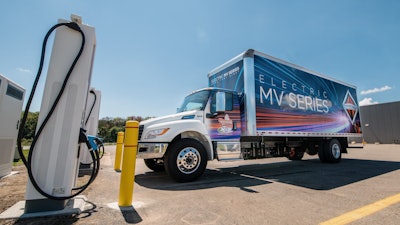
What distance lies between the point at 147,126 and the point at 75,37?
8.32 feet

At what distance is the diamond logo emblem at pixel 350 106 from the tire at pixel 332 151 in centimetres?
202

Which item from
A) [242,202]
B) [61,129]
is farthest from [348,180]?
[61,129]

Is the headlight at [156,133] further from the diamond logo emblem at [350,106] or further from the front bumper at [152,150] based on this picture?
the diamond logo emblem at [350,106]

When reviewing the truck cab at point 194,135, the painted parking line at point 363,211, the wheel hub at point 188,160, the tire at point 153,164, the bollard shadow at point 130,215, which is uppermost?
Result: the truck cab at point 194,135

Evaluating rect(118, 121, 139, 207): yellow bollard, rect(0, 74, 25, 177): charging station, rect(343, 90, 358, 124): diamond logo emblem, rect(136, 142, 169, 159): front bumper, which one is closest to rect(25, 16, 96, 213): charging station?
rect(118, 121, 139, 207): yellow bollard

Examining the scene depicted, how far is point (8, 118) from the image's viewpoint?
4637 mm

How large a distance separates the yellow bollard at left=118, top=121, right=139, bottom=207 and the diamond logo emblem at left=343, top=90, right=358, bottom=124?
10214 millimetres

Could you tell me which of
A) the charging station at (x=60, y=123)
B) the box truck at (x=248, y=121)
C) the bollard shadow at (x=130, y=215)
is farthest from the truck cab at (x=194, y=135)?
the charging station at (x=60, y=123)

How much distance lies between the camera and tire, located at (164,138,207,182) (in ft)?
14.5

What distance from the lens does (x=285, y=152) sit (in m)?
7.27

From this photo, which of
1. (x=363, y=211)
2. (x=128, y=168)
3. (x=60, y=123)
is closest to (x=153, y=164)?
(x=128, y=168)

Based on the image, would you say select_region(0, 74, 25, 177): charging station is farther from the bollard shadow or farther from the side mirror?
the side mirror

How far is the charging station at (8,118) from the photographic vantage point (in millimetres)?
4426

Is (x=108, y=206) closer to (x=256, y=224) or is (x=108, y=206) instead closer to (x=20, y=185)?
(x=256, y=224)
